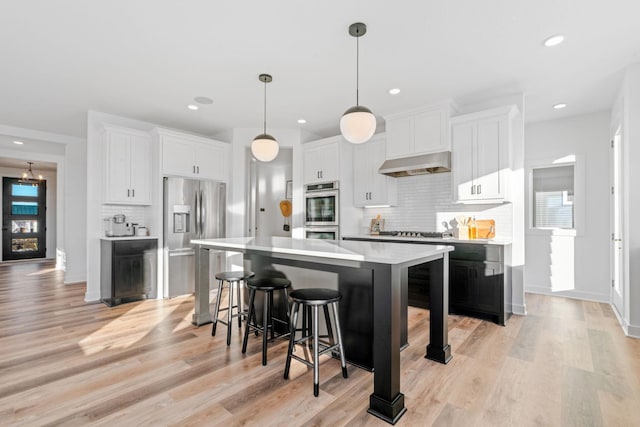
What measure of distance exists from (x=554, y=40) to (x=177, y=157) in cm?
479

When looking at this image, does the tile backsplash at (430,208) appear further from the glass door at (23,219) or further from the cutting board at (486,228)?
the glass door at (23,219)

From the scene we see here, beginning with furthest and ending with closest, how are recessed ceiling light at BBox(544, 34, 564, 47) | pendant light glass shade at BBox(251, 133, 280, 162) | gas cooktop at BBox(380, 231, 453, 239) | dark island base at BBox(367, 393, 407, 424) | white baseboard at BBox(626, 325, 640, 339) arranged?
gas cooktop at BBox(380, 231, 453, 239), pendant light glass shade at BBox(251, 133, 280, 162), white baseboard at BBox(626, 325, 640, 339), recessed ceiling light at BBox(544, 34, 564, 47), dark island base at BBox(367, 393, 407, 424)

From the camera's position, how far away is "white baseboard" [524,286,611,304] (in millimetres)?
4379

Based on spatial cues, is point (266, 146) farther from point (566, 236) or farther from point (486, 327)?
point (566, 236)

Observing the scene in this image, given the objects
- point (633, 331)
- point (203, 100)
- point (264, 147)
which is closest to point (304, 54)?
point (264, 147)

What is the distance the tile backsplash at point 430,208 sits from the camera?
4105mm

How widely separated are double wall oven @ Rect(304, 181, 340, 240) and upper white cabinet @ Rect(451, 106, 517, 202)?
6.02 feet

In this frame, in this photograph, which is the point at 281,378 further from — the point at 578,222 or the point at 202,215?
the point at 578,222

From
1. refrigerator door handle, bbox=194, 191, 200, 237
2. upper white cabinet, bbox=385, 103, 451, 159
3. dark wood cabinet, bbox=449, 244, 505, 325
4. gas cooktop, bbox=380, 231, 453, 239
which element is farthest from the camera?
refrigerator door handle, bbox=194, 191, 200, 237

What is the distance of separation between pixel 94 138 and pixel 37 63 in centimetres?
158

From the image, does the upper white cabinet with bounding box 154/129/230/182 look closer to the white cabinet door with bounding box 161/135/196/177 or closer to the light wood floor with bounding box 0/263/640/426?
the white cabinet door with bounding box 161/135/196/177

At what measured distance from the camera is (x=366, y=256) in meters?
1.97

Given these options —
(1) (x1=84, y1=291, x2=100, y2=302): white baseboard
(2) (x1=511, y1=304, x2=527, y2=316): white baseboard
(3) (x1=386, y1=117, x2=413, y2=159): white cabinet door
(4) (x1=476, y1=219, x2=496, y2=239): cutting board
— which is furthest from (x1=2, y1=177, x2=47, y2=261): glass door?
(2) (x1=511, y1=304, x2=527, y2=316): white baseboard

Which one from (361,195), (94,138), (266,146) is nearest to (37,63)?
(94,138)
